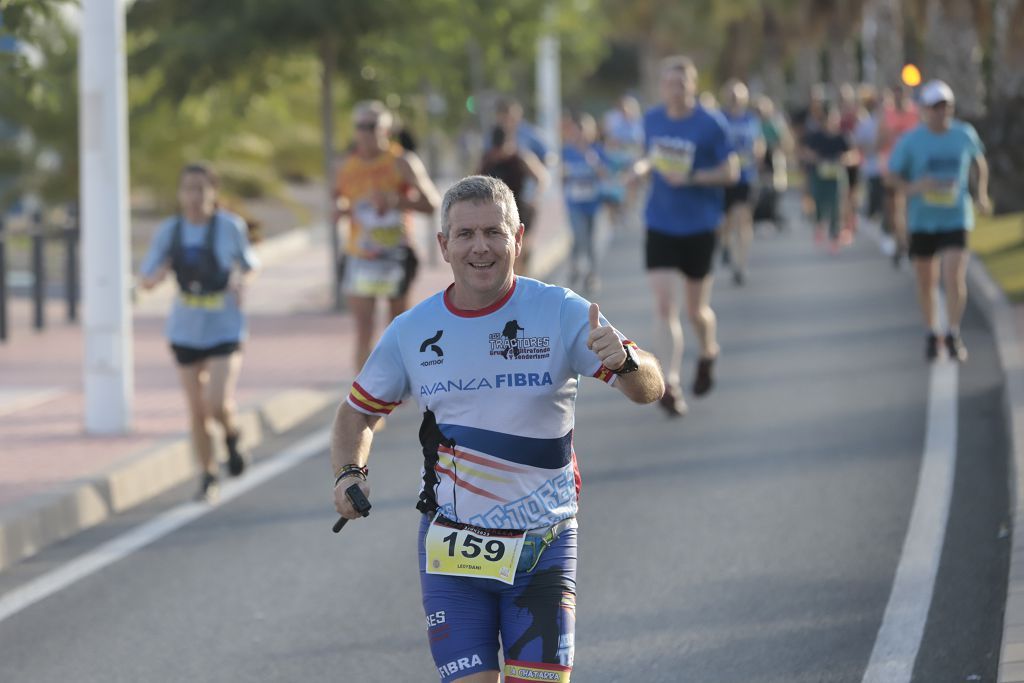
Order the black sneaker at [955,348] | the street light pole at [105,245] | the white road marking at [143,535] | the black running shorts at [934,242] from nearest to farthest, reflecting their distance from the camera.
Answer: the white road marking at [143,535] < the street light pole at [105,245] < the black running shorts at [934,242] < the black sneaker at [955,348]

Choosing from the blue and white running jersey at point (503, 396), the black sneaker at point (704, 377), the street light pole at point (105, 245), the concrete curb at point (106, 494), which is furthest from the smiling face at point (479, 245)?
the black sneaker at point (704, 377)

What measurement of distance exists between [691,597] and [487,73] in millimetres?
31462

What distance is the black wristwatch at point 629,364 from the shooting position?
4668 mm

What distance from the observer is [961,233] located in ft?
45.1

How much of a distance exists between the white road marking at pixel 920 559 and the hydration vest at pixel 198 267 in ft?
12.4

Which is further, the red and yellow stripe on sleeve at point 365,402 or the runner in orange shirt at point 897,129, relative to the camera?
the runner in orange shirt at point 897,129

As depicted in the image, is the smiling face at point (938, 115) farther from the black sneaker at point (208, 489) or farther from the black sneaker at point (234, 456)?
the black sneaker at point (208, 489)

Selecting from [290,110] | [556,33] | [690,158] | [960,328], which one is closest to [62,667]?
[690,158]

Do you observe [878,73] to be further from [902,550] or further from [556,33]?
[902,550]

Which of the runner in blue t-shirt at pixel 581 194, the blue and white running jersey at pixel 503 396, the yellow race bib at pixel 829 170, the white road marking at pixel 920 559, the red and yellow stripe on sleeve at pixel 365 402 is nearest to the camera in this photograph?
the blue and white running jersey at pixel 503 396

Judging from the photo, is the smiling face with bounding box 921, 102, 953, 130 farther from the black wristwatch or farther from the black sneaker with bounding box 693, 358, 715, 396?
the black wristwatch

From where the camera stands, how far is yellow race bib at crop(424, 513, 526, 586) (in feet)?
15.7

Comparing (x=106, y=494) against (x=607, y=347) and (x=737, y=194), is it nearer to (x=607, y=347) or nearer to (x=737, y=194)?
(x=607, y=347)

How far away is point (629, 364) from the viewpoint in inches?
184
